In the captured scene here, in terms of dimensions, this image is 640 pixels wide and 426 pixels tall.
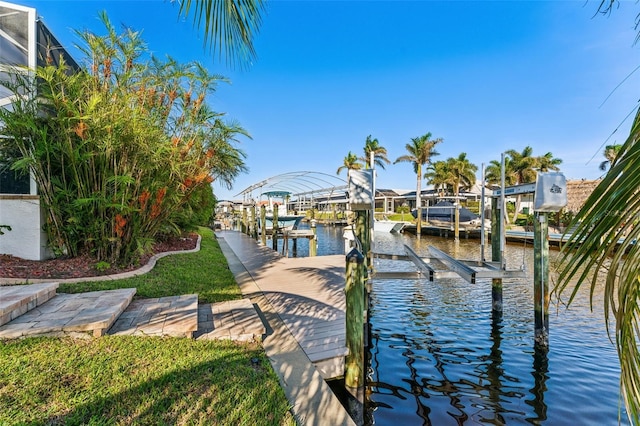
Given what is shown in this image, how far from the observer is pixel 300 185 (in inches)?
1467

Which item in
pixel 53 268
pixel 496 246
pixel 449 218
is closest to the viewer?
pixel 53 268

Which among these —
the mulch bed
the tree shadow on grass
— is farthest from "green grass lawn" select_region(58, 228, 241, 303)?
the tree shadow on grass

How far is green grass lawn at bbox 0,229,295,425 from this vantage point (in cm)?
228

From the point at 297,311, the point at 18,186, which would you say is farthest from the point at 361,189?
the point at 18,186

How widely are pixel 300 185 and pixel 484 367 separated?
3351 centimetres

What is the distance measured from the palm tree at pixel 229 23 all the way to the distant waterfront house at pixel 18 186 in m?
5.95

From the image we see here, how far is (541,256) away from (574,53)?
3.85 meters

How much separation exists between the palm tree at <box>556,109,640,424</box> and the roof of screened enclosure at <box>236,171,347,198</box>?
25481mm

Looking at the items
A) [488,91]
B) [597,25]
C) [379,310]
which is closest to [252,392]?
[597,25]

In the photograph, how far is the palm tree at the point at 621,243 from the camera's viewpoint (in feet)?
2.04

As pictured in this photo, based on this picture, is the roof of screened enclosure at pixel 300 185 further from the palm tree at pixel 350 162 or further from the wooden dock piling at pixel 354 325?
the wooden dock piling at pixel 354 325

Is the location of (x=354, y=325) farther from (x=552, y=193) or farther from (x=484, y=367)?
(x=552, y=193)

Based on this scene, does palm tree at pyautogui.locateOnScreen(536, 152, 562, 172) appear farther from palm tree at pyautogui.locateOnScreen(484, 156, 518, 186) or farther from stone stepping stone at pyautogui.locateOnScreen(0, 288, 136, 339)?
stone stepping stone at pyautogui.locateOnScreen(0, 288, 136, 339)

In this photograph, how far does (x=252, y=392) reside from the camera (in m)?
2.67
